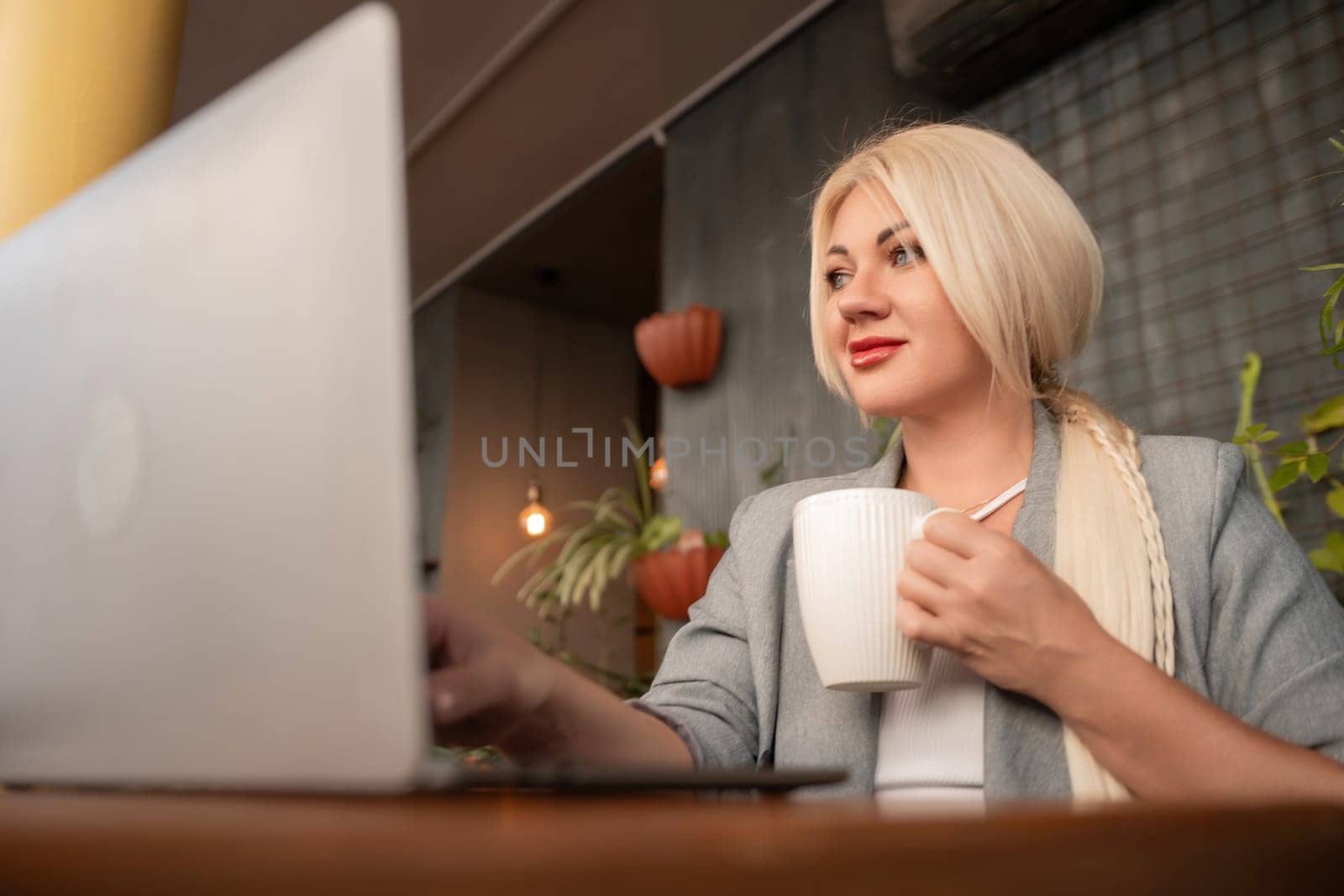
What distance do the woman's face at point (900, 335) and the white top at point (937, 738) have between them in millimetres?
257

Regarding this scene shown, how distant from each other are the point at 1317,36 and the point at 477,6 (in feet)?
8.08

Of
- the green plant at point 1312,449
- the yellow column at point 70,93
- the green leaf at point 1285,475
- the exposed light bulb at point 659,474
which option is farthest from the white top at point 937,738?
the exposed light bulb at point 659,474

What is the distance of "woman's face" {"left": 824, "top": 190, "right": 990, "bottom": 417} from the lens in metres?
0.97

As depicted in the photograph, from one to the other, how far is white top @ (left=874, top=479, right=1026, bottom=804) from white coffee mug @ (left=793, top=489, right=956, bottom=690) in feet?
0.43

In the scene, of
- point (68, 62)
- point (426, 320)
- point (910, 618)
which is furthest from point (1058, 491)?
point (426, 320)

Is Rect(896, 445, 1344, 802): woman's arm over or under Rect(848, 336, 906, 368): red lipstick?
under

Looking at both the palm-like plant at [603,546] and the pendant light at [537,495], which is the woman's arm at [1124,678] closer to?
the palm-like plant at [603,546]

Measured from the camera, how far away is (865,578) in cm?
70

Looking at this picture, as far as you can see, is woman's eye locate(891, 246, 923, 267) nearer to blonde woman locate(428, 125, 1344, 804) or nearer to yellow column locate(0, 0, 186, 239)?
blonde woman locate(428, 125, 1344, 804)

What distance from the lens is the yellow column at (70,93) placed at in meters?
1.14

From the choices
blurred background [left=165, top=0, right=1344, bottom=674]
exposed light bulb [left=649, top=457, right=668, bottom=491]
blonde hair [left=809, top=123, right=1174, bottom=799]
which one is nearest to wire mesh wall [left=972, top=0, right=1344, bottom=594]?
blurred background [left=165, top=0, right=1344, bottom=674]

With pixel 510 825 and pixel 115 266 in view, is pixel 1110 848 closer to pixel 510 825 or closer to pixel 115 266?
pixel 510 825

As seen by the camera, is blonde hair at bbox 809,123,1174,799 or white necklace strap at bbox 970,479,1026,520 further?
white necklace strap at bbox 970,479,1026,520

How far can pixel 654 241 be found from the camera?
4914 millimetres
